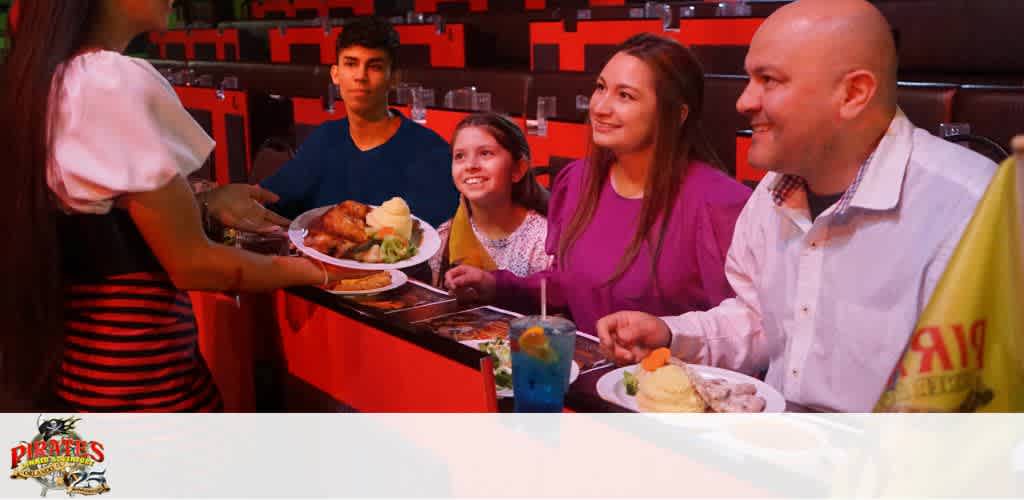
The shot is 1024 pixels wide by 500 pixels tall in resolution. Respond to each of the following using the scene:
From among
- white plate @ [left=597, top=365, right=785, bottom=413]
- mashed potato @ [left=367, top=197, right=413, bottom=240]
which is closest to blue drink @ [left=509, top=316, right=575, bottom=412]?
white plate @ [left=597, top=365, right=785, bottom=413]

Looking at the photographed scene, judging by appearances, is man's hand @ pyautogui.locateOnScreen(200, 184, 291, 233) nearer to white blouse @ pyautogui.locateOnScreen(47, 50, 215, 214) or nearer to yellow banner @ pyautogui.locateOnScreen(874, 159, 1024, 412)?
white blouse @ pyautogui.locateOnScreen(47, 50, 215, 214)

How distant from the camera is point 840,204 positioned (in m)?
1.59

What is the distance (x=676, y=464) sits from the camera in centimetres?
139

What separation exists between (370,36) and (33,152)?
1414mm

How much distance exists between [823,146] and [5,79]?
1372mm

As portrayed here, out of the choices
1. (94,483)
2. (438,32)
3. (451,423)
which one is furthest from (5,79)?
(438,32)

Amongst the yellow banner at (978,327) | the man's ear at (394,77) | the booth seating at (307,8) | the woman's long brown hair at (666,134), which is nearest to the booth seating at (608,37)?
the man's ear at (394,77)

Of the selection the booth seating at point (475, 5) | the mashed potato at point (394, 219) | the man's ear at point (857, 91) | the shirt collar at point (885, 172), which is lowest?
the mashed potato at point (394, 219)

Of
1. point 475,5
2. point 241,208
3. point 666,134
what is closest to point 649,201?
point 666,134

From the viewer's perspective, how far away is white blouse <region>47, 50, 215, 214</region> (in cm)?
146

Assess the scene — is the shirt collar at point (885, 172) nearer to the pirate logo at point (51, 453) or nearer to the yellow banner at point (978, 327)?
the yellow banner at point (978, 327)

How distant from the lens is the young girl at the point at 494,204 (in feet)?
8.37

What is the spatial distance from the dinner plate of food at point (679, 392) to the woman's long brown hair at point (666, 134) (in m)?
0.70

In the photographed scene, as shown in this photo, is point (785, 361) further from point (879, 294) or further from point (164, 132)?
point (164, 132)
